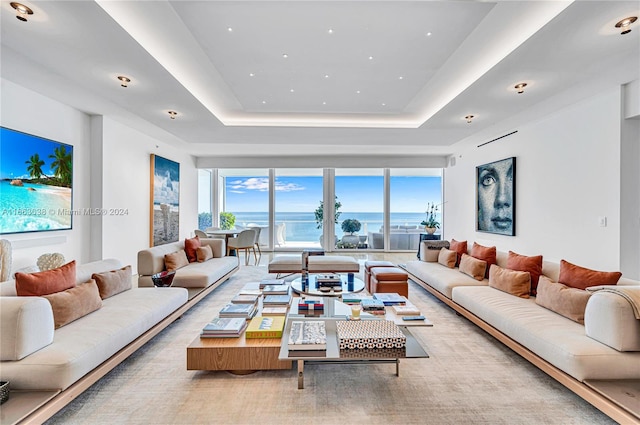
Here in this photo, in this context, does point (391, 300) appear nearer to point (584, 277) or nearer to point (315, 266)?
point (584, 277)

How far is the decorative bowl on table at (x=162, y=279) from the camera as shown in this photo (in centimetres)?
366

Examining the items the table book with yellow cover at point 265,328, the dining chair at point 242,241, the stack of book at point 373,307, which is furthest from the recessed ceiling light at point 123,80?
the dining chair at point 242,241

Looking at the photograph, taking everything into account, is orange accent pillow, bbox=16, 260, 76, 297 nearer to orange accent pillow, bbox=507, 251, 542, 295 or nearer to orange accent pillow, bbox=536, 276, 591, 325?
orange accent pillow, bbox=536, 276, 591, 325

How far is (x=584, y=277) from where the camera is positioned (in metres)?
2.59

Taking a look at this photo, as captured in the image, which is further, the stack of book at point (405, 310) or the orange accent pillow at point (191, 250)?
the orange accent pillow at point (191, 250)

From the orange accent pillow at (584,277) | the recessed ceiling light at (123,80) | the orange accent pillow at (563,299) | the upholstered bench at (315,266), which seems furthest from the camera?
the upholstered bench at (315,266)

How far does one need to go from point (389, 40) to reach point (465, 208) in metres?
5.90

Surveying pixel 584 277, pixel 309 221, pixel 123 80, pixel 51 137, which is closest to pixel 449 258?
pixel 584 277

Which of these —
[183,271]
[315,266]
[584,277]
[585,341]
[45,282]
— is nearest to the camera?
[585,341]

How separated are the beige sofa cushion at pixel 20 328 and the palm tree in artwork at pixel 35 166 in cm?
298

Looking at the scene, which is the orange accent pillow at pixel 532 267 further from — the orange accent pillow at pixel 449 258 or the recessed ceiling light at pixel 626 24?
the recessed ceiling light at pixel 626 24

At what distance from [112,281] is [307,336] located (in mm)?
2191

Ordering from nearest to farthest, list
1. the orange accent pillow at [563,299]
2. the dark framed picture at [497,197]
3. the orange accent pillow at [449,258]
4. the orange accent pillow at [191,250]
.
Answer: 1. the orange accent pillow at [563,299]
2. the orange accent pillow at [449,258]
3. the orange accent pillow at [191,250]
4. the dark framed picture at [497,197]

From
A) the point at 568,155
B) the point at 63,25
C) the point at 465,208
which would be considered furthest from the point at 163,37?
the point at 465,208
